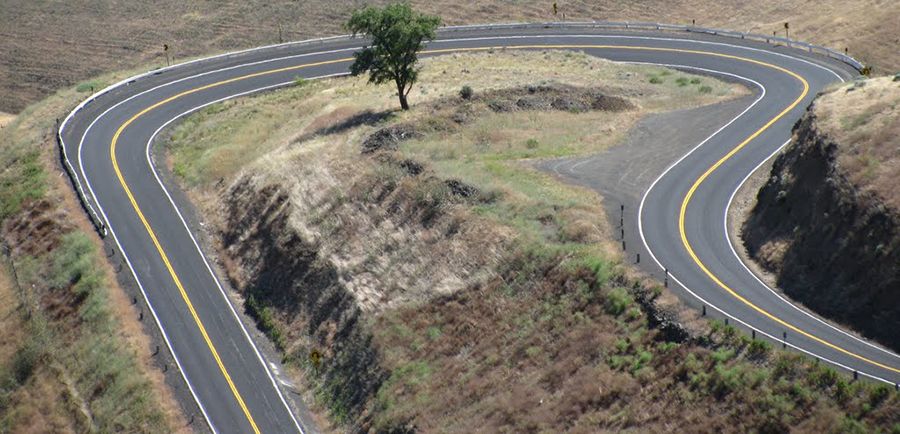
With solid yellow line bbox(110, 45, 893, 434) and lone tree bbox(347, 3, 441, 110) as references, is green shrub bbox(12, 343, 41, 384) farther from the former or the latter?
lone tree bbox(347, 3, 441, 110)

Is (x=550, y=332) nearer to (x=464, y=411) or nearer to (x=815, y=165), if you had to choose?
(x=464, y=411)

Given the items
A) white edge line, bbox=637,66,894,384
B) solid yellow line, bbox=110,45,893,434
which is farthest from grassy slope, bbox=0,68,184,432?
white edge line, bbox=637,66,894,384

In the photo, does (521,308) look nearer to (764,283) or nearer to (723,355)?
(764,283)

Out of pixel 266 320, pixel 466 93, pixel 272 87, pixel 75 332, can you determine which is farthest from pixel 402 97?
pixel 75 332

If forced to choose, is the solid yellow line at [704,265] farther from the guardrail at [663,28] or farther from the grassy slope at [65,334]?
the grassy slope at [65,334]

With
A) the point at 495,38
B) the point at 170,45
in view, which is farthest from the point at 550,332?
the point at 170,45

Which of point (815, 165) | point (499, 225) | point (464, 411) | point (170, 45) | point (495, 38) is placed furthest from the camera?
point (170, 45)

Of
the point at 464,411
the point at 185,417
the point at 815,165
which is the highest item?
the point at 815,165
